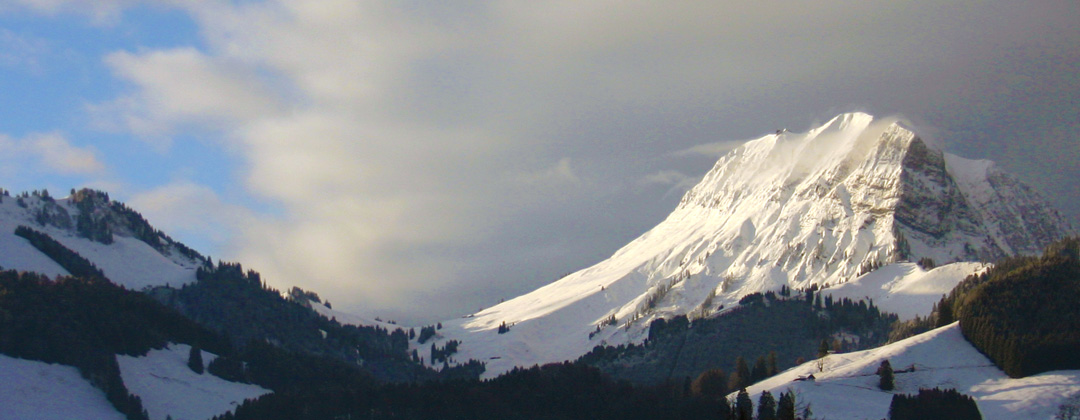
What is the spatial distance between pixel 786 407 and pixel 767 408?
6.45m

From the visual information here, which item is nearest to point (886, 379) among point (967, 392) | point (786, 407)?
point (967, 392)

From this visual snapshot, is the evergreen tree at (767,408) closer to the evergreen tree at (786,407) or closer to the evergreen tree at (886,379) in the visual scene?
the evergreen tree at (786,407)

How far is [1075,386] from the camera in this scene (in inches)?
7313

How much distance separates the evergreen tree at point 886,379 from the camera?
7692 inches

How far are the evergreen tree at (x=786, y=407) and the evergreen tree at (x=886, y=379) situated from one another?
21204mm

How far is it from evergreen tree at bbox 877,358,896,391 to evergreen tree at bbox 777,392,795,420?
2120 cm

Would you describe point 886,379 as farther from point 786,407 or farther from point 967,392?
point 786,407

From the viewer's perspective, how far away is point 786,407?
177 metres

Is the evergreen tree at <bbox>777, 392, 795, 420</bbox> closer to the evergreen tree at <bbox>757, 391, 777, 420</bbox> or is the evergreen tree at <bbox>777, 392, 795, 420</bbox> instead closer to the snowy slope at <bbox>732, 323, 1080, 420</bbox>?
the evergreen tree at <bbox>757, 391, 777, 420</bbox>

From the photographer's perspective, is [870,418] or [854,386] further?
[854,386]

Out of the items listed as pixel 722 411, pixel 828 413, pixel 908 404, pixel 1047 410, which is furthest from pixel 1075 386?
pixel 722 411

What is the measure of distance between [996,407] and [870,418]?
21144 millimetres

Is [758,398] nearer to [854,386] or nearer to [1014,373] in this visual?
[854,386]

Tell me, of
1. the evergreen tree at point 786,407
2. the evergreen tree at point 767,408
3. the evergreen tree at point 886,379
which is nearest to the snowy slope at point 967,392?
the evergreen tree at point 886,379
